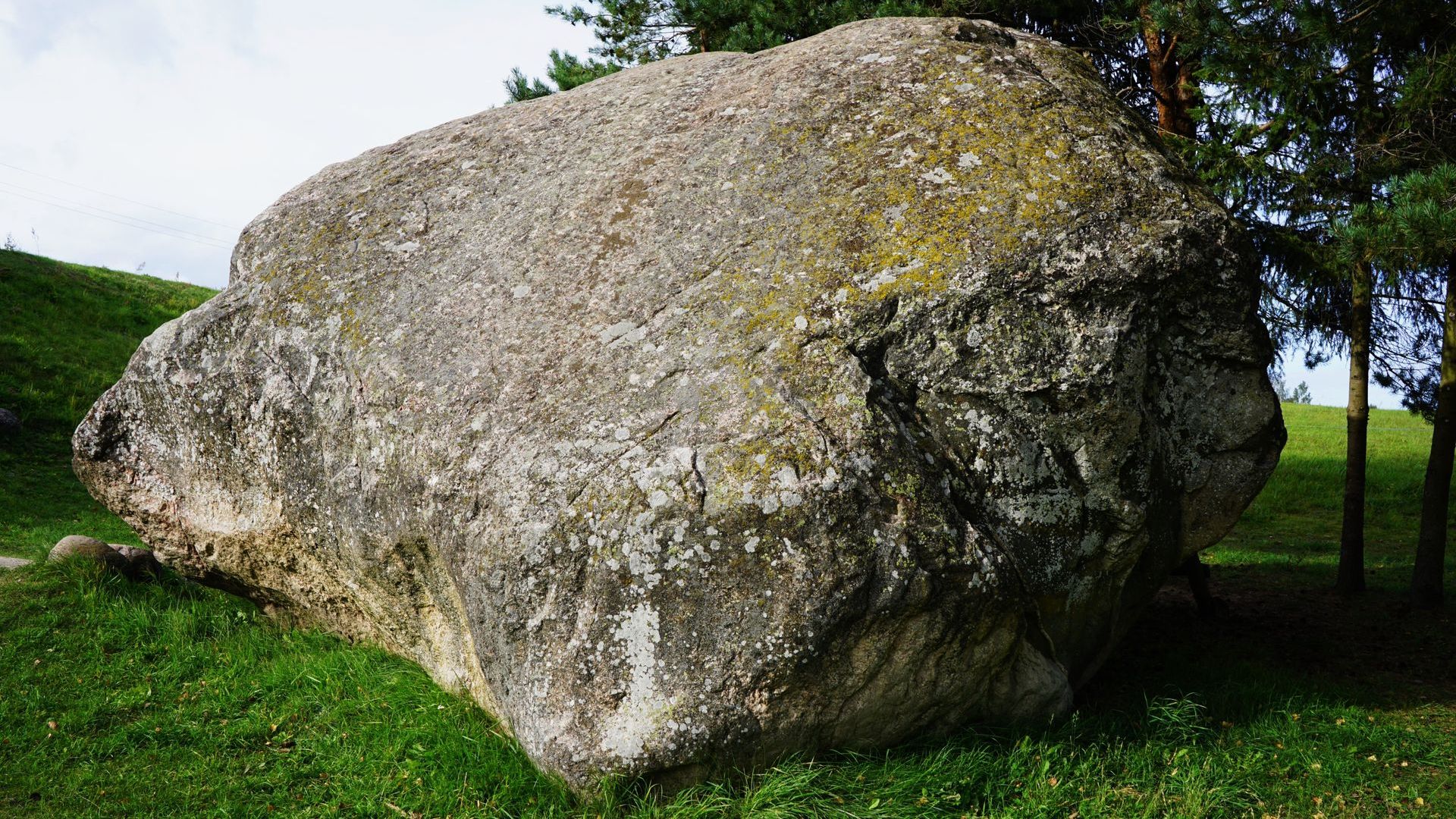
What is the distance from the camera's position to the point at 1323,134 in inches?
340

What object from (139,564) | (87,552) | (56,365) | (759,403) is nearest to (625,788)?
(759,403)

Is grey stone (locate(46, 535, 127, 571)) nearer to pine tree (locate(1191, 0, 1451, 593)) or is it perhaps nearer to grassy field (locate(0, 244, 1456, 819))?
grassy field (locate(0, 244, 1456, 819))

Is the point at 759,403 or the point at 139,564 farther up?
the point at 759,403

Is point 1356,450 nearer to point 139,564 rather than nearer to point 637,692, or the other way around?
point 637,692

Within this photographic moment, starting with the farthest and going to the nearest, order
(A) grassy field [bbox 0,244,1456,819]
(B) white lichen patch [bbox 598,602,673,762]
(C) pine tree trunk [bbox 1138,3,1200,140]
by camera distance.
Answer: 1. (C) pine tree trunk [bbox 1138,3,1200,140]
2. (A) grassy field [bbox 0,244,1456,819]
3. (B) white lichen patch [bbox 598,602,673,762]

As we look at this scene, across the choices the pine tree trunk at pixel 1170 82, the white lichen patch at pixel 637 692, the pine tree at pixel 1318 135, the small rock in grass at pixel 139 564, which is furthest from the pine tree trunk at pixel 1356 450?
the small rock in grass at pixel 139 564

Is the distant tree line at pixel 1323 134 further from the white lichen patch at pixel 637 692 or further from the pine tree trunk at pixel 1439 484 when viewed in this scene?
the white lichen patch at pixel 637 692

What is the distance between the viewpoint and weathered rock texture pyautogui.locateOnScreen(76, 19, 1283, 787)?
4.60 metres

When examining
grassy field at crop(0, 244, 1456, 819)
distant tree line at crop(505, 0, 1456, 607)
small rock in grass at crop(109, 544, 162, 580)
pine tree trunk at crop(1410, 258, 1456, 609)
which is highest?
distant tree line at crop(505, 0, 1456, 607)

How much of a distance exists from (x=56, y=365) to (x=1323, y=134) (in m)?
16.7

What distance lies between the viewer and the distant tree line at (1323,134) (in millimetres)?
7301

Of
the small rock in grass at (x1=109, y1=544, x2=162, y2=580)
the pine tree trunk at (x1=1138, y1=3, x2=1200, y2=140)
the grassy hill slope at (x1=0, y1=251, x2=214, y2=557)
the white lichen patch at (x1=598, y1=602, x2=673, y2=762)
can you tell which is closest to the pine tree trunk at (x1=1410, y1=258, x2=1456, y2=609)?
the pine tree trunk at (x1=1138, y1=3, x2=1200, y2=140)

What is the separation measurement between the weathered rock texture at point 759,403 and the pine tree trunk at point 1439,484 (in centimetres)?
462

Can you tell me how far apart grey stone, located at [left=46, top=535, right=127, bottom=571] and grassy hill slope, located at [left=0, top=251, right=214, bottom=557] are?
4.12 feet
